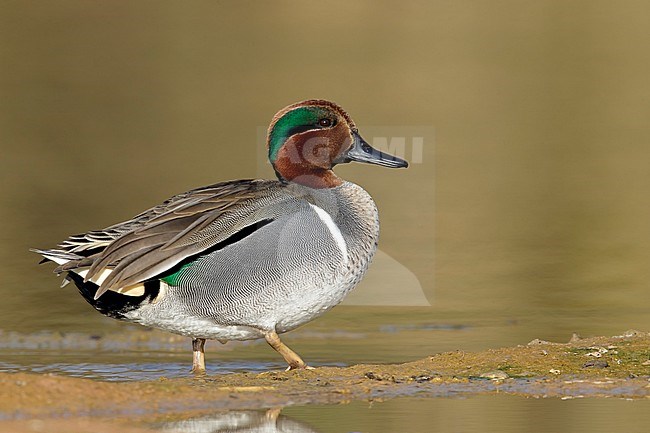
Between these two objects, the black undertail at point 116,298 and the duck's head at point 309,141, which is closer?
the black undertail at point 116,298

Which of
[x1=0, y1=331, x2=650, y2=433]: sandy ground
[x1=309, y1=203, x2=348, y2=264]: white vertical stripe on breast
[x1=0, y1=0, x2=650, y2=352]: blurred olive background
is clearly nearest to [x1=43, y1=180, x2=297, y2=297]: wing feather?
[x1=309, y1=203, x2=348, y2=264]: white vertical stripe on breast

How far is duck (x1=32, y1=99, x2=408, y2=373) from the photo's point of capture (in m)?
6.72

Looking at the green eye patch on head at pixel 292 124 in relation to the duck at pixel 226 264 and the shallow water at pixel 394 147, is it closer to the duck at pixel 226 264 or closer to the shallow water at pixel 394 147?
the duck at pixel 226 264

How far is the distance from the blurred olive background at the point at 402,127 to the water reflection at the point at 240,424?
2358 millimetres

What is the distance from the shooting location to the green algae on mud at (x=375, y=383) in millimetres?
5473

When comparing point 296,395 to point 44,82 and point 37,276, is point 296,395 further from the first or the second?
point 44,82

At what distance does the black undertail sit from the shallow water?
338mm

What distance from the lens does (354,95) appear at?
668 inches

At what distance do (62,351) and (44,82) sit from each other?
35.9 feet

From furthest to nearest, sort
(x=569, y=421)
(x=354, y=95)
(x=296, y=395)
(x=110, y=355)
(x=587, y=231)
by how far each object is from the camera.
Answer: (x=354, y=95) < (x=587, y=231) < (x=110, y=355) < (x=296, y=395) < (x=569, y=421)

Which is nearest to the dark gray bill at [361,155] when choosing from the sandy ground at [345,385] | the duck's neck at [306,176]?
the duck's neck at [306,176]

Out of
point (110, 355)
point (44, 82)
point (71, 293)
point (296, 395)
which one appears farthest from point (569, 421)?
point (44, 82)

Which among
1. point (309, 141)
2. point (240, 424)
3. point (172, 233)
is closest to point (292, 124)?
point (309, 141)

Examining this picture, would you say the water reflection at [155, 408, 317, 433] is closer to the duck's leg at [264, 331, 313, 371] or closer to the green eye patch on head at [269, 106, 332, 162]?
the duck's leg at [264, 331, 313, 371]
